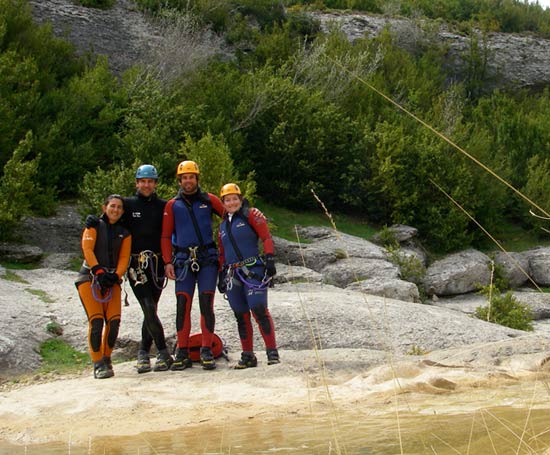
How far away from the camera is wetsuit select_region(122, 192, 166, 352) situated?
7566 mm

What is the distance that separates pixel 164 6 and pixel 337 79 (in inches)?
402

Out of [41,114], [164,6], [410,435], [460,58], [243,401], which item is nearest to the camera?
[410,435]

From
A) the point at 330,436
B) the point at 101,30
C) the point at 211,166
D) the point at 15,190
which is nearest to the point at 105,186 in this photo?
the point at 15,190

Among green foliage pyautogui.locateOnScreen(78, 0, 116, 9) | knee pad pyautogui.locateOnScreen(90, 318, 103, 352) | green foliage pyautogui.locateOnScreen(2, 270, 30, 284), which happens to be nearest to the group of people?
knee pad pyautogui.locateOnScreen(90, 318, 103, 352)

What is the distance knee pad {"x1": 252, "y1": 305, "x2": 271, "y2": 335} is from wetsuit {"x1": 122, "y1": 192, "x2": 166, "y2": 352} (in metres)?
1.03

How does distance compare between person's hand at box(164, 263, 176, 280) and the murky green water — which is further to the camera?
person's hand at box(164, 263, 176, 280)

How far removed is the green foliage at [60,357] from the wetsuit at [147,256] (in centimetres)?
154

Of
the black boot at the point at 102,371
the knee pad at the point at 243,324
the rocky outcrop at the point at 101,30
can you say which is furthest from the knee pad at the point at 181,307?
the rocky outcrop at the point at 101,30

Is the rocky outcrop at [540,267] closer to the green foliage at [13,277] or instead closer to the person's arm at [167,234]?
the green foliage at [13,277]

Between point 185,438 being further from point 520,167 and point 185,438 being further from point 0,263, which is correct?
point 520,167

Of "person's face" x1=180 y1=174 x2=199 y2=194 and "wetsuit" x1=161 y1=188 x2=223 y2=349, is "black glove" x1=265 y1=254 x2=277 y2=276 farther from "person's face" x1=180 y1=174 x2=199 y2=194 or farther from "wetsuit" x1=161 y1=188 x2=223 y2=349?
"person's face" x1=180 y1=174 x2=199 y2=194

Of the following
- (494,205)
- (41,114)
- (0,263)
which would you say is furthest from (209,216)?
(494,205)

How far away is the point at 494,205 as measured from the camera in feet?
89.3

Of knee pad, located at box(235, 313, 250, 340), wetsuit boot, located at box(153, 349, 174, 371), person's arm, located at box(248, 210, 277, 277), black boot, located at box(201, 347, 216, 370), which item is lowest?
wetsuit boot, located at box(153, 349, 174, 371)
